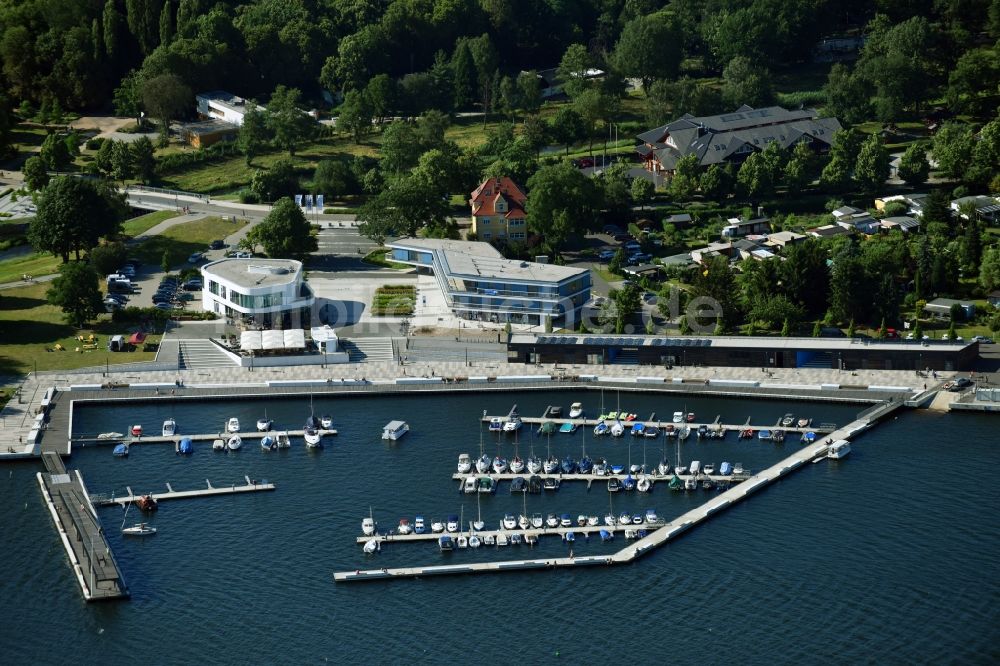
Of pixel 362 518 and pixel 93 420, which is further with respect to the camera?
pixel 93 420

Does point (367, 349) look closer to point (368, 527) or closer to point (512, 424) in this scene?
point (512, 424)

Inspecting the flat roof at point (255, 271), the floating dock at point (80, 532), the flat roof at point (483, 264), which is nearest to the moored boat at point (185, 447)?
the floating dock at point (80, 532)

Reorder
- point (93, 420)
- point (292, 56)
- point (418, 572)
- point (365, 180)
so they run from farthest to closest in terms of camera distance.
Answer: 1. point (292, 56)
2. point (365, 180)
3. point (93, 420)
4. point (418, 572)

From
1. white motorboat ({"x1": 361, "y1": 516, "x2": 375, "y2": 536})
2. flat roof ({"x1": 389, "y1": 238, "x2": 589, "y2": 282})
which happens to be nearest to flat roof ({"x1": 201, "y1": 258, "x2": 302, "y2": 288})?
flat roof ({"x1": 389, "y1": 238, "x2": 589, "y2": 282})

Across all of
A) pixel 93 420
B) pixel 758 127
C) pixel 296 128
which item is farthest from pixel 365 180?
pixel 93 420

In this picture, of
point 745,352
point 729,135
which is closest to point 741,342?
point 745,352

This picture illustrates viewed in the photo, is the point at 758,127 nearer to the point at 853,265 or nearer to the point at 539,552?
the point at 853,265

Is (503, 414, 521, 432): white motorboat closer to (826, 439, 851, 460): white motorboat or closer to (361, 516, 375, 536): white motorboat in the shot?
(361, 516, 375, 536): white motorboat

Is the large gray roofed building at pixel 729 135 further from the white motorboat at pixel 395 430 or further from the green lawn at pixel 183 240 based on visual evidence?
the white motorboat at pixel 395 430
